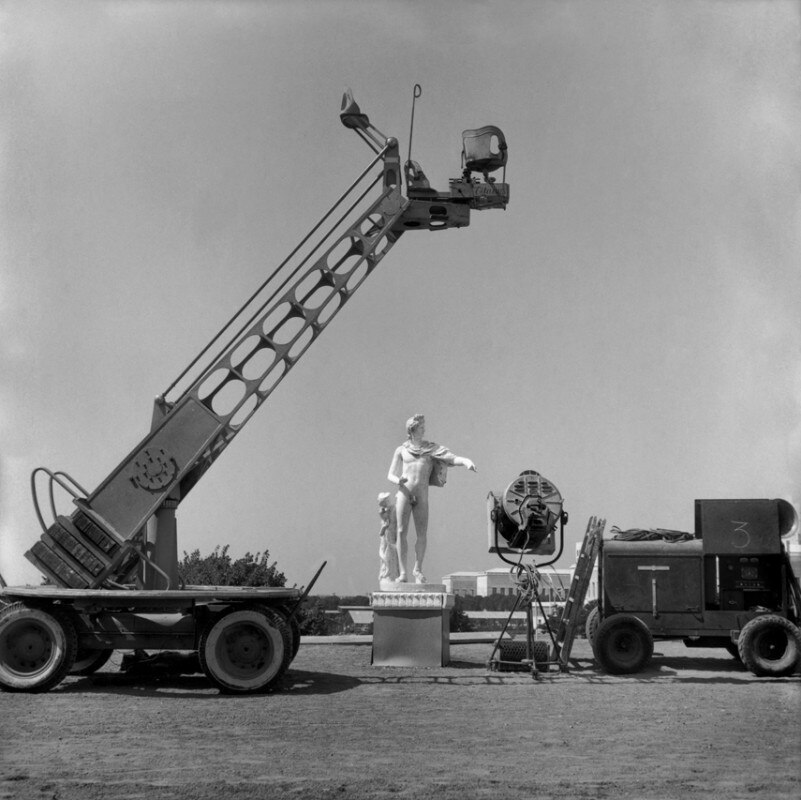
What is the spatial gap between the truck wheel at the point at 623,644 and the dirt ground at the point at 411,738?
0.45m

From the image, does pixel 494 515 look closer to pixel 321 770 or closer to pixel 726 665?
pixel 726 665

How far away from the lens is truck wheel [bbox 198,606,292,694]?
12.6m

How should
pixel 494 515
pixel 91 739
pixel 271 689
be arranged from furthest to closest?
pixel 494 515 < pixel 271 689 < pixel 91 739

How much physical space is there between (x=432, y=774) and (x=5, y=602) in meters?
6.91

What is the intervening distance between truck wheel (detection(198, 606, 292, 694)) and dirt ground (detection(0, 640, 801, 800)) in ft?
0.93

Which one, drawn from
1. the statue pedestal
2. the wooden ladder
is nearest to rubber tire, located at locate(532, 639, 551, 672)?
the wooden ladder

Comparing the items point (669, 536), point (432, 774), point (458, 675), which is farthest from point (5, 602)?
point (669, 536)

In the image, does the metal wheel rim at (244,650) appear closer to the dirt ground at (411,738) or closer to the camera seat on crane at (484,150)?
the dirt ground at (411,738)

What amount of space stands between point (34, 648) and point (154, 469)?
2.47 metres

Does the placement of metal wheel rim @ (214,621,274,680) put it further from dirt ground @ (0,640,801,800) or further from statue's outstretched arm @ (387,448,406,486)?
statue's outstretched arm @ (387,448,406,486)

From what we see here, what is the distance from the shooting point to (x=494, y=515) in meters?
15.8

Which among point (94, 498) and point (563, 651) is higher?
point (94, 498)

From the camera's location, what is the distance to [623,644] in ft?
49.6

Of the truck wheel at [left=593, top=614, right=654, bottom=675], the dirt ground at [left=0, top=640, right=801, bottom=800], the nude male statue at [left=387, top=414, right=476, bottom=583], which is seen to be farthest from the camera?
the nude male statue at [left=387, top=414, right=476, bottom=583]
